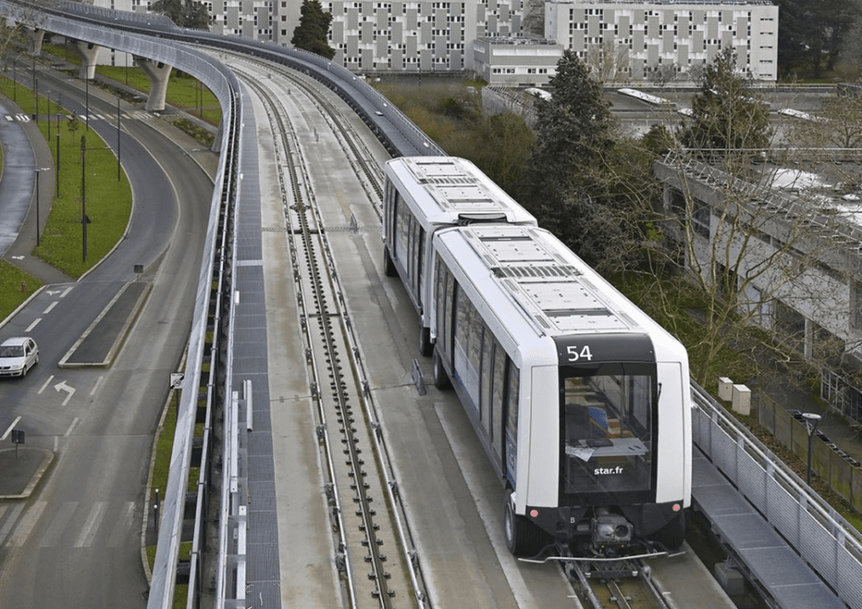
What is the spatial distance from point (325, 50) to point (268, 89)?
159 ft

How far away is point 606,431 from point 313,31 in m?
114

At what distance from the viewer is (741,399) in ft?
101

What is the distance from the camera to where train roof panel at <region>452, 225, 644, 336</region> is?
62.7ft

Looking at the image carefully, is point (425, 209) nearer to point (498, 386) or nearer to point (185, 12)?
point (498, 386)

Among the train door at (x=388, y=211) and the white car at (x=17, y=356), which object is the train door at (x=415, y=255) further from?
the white car at (x=17, y=356)

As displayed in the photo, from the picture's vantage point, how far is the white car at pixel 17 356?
43312 millimetres

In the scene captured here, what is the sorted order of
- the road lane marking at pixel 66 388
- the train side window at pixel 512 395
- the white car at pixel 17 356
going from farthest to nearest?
1. the white car at pixel 17 356
2. the road lane marking at pixel 66 388
3. the train side window at pixel 512 395

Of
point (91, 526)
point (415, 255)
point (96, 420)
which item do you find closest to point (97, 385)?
point (96, 420)

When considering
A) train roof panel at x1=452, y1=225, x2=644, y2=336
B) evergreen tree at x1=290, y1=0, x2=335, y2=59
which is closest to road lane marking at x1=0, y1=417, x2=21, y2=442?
train roof panel at x1=452, y1=225, x2=644, y2=336

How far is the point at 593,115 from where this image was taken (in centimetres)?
5172

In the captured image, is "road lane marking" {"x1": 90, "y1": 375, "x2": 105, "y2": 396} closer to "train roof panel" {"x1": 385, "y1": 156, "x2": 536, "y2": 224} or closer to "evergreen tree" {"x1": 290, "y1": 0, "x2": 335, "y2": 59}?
"train roof panel" {"x1": 385, "y1": 156, "x2": 536, "y2": 224}

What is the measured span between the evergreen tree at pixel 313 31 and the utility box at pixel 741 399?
335 ft

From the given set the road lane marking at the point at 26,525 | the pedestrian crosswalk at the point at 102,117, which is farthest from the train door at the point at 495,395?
the pedestrian crosswalk at the point at 102,117

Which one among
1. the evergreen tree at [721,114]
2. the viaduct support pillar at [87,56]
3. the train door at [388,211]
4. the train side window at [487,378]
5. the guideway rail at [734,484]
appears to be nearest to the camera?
the guideway rail at [734,484]
